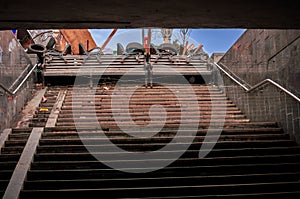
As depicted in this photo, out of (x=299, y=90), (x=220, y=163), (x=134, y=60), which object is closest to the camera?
(x=220, y=163)

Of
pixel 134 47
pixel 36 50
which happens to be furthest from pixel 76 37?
pixel 36 50

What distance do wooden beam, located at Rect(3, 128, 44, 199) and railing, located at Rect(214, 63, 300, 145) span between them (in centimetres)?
411

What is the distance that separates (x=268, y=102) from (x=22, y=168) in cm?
466

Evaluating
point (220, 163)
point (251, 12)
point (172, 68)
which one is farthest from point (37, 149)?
point (172, 68)

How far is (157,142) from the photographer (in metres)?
5.84

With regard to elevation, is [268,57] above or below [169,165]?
above

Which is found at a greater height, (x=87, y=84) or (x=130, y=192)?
(x=87, y=84)

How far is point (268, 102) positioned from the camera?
22.8ft

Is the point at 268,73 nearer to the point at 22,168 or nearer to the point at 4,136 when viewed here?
the point at 22,168

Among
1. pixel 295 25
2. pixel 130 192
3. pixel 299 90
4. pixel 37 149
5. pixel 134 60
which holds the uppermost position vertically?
pixel 134 60

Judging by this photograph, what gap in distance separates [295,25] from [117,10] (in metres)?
1.93

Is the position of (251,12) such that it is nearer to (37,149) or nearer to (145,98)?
(37,149)

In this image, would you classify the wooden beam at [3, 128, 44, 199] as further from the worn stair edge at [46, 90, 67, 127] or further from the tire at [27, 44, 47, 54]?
the tire at [27, 44, 47, 54]

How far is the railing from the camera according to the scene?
5.79 m
